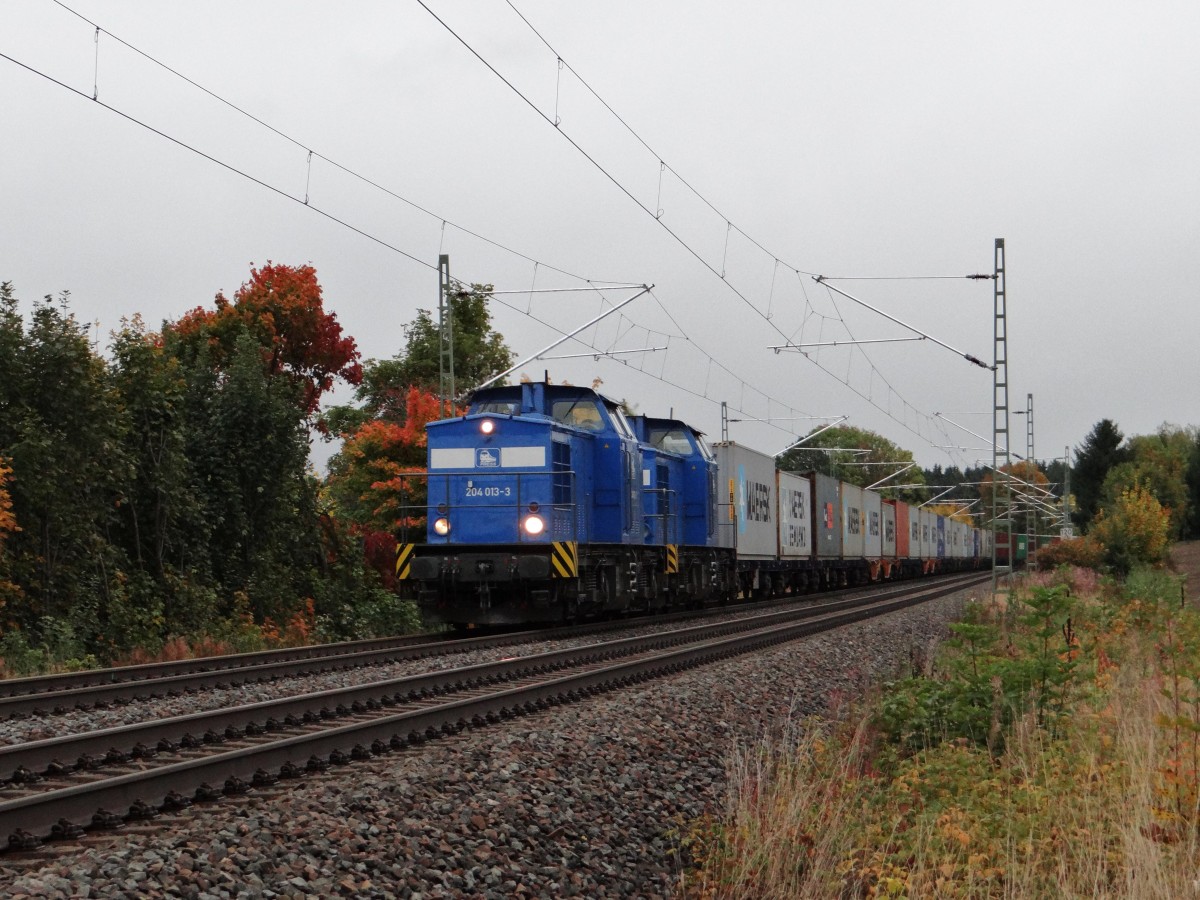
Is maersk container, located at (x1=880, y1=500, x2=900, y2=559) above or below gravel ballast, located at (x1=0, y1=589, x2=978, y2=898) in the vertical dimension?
above

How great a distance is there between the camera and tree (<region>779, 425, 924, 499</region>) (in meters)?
99.7

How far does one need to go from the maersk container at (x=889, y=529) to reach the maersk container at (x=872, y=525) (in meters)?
0.70

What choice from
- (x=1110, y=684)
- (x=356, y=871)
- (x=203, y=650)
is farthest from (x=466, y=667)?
(x=356, y=871)

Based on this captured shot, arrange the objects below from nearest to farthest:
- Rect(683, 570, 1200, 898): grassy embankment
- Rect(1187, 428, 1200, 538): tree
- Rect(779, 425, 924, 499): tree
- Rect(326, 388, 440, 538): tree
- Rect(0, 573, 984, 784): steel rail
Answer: Rect(683, 570, 1200, 898): grassy embankment → Rect(0, 573, 984, 784): steel rail → Rect(326, 388, 440, 538): tree → Rect(1187, 428, 1200, 538): tree → Rect(779, 425, 924, 499): tree

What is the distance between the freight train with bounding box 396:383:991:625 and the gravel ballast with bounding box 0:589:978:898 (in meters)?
7.68

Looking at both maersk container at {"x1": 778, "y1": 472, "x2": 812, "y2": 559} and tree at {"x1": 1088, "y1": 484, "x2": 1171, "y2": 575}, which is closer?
maersk container at {"x1": 778, "y1": 472, "x2": 812, "y2": 559}

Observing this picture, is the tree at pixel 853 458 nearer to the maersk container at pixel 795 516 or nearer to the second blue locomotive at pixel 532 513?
the maersk container at pixel 795 516

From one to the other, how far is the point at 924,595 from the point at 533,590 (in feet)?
59.3

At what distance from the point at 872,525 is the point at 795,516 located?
11.4 m

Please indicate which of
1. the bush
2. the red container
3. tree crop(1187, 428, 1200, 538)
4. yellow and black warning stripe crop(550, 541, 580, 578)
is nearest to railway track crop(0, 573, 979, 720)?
yellow and black warning stripe crop(550, 541, 580, 578)

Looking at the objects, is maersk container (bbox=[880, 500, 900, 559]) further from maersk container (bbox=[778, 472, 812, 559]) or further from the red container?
maersk container (bbox=[778, 472, 812, 559])

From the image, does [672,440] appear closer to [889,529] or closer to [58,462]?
[58,462]

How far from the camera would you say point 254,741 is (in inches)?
339

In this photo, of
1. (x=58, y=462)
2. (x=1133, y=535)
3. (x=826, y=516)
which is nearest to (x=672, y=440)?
(x=58, y=462)
